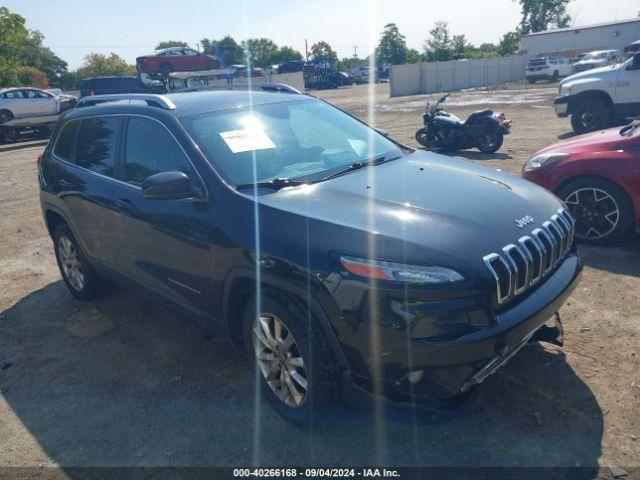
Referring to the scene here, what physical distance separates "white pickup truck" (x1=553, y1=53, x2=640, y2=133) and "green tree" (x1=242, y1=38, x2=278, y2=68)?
73783 mm

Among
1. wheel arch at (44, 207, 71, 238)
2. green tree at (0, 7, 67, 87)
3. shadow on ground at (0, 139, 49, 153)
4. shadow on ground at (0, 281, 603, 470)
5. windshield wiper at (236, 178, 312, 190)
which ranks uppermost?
green tree at (0, 7, 67, 87)

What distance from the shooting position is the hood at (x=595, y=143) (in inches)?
210

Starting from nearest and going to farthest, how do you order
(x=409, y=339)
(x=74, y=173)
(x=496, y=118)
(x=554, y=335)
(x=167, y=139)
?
(x=409, y=339) < (x=554, y=335) < (x=167, y=139) < (x=74, y=173) < (x=496, y=118)

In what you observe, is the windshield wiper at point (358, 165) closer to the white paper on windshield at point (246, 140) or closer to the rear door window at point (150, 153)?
the white paper on windshield at point (246, 140)

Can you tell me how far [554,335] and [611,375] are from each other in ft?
1.45

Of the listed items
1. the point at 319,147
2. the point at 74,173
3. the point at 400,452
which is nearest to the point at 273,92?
the point at 319,147

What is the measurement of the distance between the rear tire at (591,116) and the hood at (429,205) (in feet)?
31.9

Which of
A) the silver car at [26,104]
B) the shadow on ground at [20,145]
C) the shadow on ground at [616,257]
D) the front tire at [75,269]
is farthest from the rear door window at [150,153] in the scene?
the silver car at [26,104]

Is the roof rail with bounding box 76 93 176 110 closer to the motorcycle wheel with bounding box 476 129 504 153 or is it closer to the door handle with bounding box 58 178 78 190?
the door handle with bounding box 58 178 78 190

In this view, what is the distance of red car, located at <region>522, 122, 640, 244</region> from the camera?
16.7 feet

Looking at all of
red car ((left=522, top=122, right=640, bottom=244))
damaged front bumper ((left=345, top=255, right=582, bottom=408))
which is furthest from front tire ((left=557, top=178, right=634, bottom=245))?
damaged front bumper ((left=345, top=255, right=582, bottom=408))

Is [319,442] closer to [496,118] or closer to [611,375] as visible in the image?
[611,375]

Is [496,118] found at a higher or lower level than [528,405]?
higher

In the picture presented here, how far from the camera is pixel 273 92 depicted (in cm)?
466
